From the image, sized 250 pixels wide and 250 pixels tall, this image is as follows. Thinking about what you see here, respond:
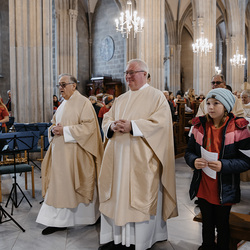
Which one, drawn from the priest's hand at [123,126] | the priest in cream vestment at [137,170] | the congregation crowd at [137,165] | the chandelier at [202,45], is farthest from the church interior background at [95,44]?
the priest's hand at [123,126]

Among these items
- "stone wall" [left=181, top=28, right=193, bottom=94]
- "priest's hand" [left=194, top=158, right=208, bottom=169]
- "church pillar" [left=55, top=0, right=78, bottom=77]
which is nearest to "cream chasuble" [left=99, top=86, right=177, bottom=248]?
"priest's hand" [left=194, top=158, right=208, bottom=169]

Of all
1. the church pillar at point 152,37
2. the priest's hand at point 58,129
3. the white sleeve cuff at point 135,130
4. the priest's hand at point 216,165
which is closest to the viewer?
the priest's hand at point 216,165

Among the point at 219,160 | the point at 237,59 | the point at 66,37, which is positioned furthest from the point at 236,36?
the point at 219,160

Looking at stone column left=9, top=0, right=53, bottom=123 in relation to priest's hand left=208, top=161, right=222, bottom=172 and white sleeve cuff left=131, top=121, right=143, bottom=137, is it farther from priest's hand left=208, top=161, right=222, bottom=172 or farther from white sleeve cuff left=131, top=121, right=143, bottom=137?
priest's hand left=208, top=161, right=222, bottom=172

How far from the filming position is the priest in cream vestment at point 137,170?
2.95 meters

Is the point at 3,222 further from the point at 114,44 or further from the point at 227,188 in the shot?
the point at 114,44

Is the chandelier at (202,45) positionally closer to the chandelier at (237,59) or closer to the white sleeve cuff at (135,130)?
the chandelier at (237,59)

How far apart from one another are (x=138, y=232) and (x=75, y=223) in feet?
3.51

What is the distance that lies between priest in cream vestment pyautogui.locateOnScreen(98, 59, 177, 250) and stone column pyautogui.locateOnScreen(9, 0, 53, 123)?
533cm

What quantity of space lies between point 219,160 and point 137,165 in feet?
2.61

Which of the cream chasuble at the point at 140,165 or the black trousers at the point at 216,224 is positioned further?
the cream chasuble at the point at 140,165

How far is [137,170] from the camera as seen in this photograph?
2.99 metres

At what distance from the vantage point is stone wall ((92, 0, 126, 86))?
68.9 ft

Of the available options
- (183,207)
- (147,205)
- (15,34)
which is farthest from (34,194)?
(15,34)
